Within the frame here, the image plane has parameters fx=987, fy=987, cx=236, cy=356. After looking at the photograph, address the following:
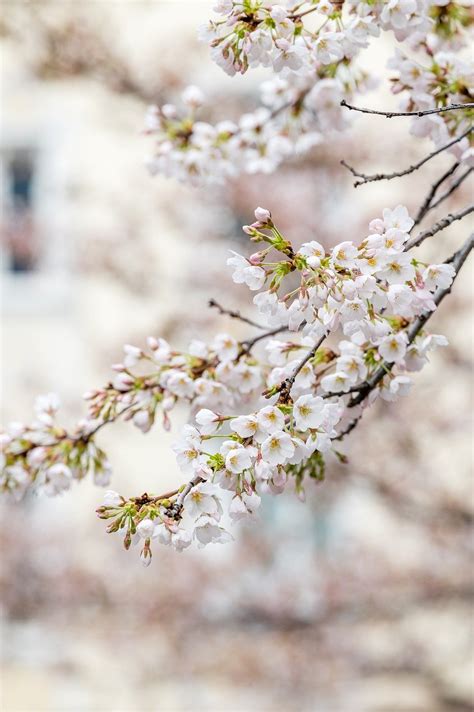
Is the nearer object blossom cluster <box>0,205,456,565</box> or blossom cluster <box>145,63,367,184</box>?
blossom cluster <box>0,205,456,565</box>

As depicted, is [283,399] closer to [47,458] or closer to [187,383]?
[187,383]

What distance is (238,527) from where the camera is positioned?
524 centimetres

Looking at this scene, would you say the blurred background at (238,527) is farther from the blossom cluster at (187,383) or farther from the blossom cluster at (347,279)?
the blossom cluster at (347,279)

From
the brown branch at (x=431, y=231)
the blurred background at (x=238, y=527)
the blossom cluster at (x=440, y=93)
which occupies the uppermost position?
the blurred background at (x=238, y=527)

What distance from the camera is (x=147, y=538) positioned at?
44.3 inches

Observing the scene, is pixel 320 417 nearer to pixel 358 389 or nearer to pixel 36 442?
pixel 358 389

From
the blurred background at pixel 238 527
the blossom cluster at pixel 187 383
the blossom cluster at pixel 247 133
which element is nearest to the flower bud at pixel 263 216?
the blossom cluster at pixel 187 383

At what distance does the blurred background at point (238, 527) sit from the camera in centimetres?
416

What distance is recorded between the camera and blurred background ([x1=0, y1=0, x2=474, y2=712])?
13.6 ft

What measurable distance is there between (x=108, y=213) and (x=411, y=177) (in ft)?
6.39

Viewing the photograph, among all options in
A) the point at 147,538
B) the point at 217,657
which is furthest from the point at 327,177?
the point at 147,538

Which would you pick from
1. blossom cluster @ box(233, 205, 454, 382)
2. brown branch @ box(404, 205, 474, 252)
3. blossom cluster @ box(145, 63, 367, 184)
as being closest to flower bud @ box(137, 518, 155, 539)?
blossom cluster @ box(233, 205, 454, 382)

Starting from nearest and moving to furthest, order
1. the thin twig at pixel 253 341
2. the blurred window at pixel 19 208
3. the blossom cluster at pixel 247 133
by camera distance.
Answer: the thin twig at pixel 253 341 < the blossom cluster at pixel 247 133 < the blurred window at pixel 19 208

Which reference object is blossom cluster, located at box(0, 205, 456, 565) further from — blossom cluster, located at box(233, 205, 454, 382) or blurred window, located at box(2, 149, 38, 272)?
blurred window, located at box(2, 149, 38, 272)
